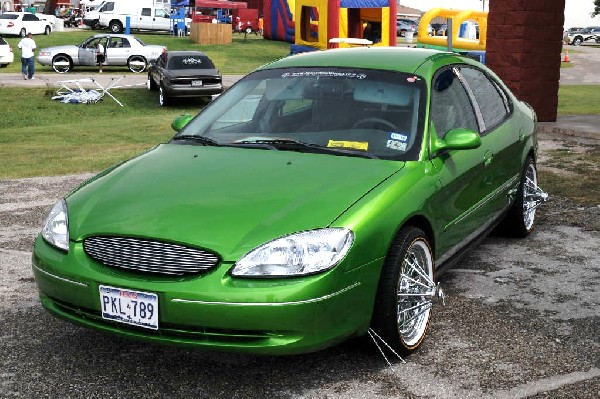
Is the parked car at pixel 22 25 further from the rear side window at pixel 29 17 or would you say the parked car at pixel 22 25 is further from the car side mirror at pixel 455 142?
the car side mirror at pixel 455 142

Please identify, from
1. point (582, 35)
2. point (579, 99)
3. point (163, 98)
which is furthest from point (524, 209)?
point (582, 35)

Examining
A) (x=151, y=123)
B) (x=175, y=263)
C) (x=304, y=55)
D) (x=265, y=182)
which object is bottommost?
(x=151, y=123)

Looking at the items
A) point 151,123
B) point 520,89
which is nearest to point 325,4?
point 151,123

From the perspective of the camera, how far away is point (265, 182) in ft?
13.8

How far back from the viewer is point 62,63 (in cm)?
3055

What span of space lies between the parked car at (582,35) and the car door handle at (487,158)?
63.5m

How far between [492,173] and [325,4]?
24.4 meters

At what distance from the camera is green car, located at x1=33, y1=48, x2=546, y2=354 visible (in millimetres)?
3631

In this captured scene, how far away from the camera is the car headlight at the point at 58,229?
4.06 m

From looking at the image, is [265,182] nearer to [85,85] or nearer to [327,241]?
[327,241]

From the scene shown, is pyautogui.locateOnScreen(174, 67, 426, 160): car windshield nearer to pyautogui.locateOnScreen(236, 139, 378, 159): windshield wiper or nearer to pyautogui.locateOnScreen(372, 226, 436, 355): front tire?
A: pyautogui.locateOnScreen(236, 139, 378, 159): windshield wiper

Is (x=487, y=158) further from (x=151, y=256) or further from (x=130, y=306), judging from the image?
(x=130, y=306)

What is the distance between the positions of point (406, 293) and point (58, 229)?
1.83 meters

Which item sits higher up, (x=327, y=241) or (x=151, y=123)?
(x=327, y=241)
